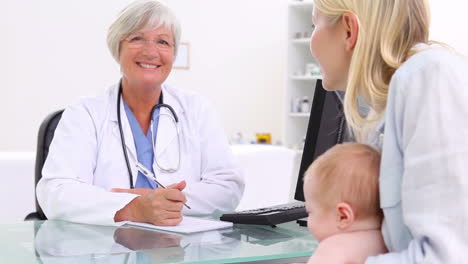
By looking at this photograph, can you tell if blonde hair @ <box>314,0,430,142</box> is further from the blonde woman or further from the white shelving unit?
the white shelving unit

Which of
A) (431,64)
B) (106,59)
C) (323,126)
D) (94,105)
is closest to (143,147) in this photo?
(94,105)

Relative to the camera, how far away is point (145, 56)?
2.03m

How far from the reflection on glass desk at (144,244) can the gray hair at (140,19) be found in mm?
729

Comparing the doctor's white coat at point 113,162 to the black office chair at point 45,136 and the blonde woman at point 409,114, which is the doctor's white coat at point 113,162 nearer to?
the black office chair at point 45,136

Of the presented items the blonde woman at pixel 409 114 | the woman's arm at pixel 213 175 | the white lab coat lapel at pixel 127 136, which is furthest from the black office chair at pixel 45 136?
the blonde woman at pixel 409 114

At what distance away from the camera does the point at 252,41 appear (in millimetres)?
5941

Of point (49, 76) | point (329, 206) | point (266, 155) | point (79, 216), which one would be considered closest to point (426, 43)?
point (329, 206)

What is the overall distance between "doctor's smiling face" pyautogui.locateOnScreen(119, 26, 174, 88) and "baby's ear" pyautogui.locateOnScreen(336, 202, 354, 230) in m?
1.26

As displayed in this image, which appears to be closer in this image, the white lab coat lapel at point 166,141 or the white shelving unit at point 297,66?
the white lab coat lapel at point 166,141

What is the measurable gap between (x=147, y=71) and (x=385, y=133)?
1.30 m

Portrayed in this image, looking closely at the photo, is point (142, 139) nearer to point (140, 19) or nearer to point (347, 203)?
point (140, 19)

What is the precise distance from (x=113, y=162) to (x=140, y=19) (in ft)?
1.56

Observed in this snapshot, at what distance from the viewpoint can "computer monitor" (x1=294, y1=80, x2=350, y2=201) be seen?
56.4 inches

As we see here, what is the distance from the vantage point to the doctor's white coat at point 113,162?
1.67 meters
